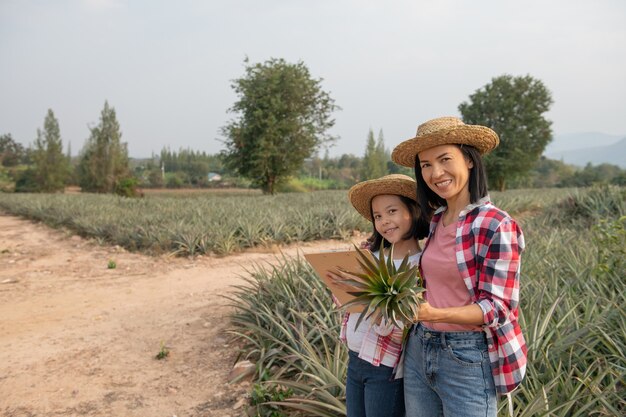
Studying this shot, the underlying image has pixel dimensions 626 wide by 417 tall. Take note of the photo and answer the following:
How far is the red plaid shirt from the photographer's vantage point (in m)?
1.27

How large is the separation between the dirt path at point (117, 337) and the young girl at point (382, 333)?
53.0 inches

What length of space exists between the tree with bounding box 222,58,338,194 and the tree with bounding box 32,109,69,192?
20827 mm

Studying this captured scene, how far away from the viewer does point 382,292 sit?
3.72 ft

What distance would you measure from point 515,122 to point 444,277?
3474 cm

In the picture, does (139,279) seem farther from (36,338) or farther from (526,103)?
(526,103)

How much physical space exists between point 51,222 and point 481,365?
12.6 metres

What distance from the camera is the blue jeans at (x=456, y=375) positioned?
4.41 feet

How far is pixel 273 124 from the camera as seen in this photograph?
2431 centimetres

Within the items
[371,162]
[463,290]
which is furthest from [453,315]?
[371,162]

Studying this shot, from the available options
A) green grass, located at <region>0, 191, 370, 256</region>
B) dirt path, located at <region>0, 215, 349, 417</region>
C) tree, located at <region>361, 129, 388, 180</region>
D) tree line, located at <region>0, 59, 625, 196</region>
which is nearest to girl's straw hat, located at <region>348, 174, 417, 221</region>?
dirt path, located at <region>0, 215, 349, 417</region>

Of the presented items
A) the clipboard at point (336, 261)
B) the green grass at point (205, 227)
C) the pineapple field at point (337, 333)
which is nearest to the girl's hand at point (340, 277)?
the clipboard at point (336, 261)

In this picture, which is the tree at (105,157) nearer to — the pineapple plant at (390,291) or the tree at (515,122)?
the tree at (515,122)

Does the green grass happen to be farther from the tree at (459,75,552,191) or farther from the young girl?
the tree at (459,75,552,191)

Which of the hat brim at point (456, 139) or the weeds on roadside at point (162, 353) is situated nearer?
the hat brim at point (456, 139)
